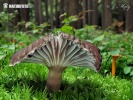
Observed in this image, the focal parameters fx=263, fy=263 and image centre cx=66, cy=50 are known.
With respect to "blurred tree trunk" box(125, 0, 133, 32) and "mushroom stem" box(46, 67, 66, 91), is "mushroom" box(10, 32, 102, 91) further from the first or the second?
"blurred tree trunk" box(125, 0, 133, 32)

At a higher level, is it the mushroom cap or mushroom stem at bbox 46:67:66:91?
the mushroom cap

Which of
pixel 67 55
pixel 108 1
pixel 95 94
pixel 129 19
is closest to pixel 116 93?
pixel 95 94

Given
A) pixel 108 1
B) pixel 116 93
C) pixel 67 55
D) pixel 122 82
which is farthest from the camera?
pixel 108 1

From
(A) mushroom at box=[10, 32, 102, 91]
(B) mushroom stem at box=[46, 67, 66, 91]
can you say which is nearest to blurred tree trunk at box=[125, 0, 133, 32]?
(B) mushroom stem at box=[46, 67, 66, 91]

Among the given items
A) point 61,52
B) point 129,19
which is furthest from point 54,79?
point 129,19

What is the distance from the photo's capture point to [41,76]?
3275mm

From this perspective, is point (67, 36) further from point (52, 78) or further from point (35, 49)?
point (52, 78)

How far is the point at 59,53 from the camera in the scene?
8.24 feet

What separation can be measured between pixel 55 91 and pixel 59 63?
1.14 feet

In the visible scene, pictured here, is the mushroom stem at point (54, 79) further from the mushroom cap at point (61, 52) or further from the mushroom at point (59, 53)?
the mushroom cap at point (61, 52)

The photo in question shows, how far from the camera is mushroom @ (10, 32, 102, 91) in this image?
2287 millimetres

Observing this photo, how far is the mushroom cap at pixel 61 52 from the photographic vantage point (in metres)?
2.28

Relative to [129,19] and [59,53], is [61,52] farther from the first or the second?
[129,19]

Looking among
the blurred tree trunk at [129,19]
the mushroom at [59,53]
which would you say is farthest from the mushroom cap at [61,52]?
the blurred tree trunk at [129,19]
